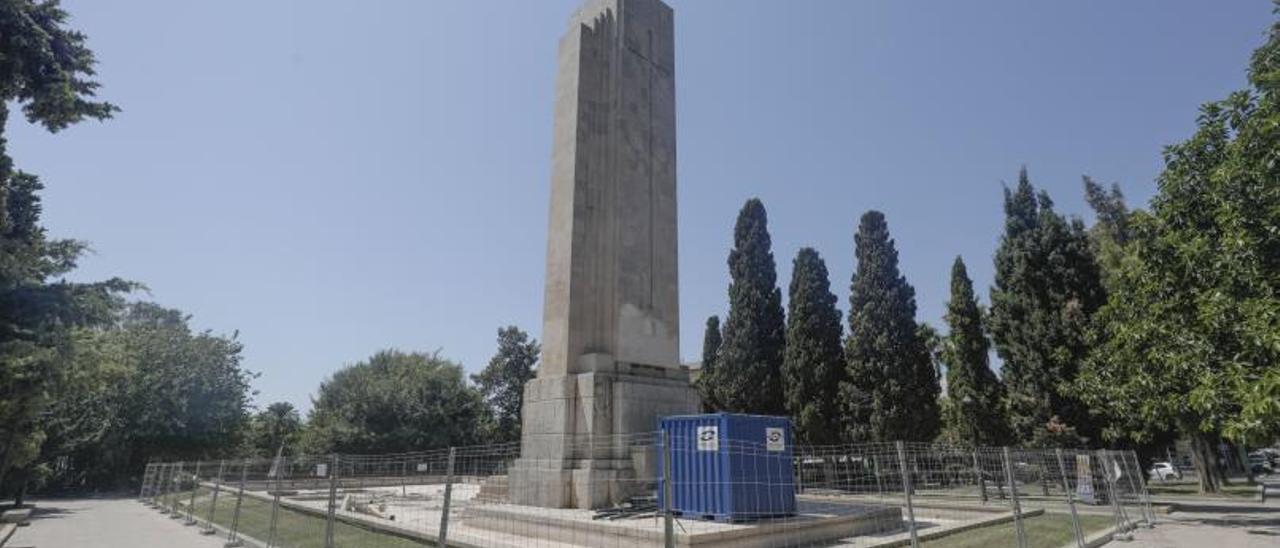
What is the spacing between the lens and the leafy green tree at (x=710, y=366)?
33594 mm

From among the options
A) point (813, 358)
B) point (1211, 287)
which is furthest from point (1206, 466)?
point (1211, 287)

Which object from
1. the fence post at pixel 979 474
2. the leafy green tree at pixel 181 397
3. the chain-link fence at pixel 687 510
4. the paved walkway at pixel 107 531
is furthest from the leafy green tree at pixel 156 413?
the fence post at pixel 979 474

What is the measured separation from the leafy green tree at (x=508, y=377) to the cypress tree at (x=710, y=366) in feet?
60.2

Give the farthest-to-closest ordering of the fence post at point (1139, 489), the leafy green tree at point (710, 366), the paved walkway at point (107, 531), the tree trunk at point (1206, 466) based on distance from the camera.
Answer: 1. the leafy green tree at point (710, 366)
2. the tree trunk at point (1206, 466)
3. the fence post at point (1139, 489)
4. the paved walkway at point (107, 531)

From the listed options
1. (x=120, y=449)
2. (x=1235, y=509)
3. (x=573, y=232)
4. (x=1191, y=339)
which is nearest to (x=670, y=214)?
(x=573, y=232)

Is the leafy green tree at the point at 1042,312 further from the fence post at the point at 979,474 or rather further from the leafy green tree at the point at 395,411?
the leafy green tree at the point at 395,411

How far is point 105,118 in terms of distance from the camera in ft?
35.4

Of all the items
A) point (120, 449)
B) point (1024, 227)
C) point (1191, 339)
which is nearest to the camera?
point (1191, 339)

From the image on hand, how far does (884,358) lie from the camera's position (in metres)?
27.6

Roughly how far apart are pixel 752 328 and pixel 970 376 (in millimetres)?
9525

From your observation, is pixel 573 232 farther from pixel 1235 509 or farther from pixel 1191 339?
pixel 1235 509

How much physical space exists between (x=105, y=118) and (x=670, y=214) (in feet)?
38.8

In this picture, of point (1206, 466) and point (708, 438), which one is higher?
point (708, 438)

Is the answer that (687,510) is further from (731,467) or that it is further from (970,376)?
(970,376)
